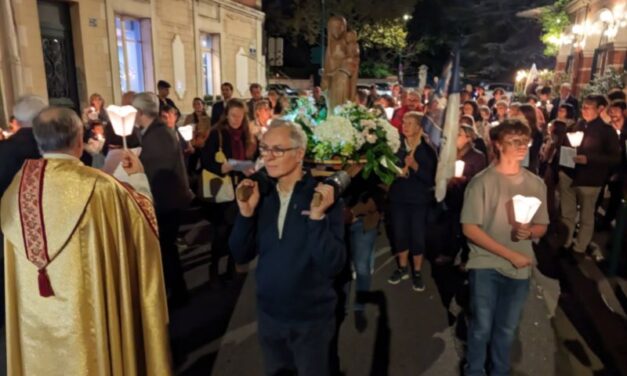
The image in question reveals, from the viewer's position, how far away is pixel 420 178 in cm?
538

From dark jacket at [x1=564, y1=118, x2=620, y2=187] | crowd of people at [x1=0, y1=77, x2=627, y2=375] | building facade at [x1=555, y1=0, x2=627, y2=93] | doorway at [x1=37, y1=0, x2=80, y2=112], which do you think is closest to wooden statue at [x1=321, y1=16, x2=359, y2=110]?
crowd of people at [x1=0, y1=77, x2=627, y2=375]

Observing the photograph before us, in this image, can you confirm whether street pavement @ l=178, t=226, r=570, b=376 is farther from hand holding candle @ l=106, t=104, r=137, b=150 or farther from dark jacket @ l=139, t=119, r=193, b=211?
hand holding candle @ l=106, t=104, r=137, b=150

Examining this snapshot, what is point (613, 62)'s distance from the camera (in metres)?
16.0

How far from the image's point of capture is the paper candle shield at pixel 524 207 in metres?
3.20

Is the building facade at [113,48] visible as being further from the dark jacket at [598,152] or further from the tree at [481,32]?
the tree at [481,32]

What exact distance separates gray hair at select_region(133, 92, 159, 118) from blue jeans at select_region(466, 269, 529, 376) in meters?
3.28

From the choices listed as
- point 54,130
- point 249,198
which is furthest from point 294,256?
point 54,130

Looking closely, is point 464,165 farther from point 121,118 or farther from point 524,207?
point 121,118

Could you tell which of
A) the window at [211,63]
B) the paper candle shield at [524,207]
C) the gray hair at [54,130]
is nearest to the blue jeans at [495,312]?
the paper candle shield at [524,207]

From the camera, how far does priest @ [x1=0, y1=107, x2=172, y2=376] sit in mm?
2785

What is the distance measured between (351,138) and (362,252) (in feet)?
4.33

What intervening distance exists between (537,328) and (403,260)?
1.58 m

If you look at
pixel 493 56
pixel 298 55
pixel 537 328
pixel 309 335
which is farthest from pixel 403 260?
pixel 493 56

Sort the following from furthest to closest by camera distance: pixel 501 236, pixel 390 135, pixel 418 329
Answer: pixel 418 329, pixel 390 135, pixel 501 236
